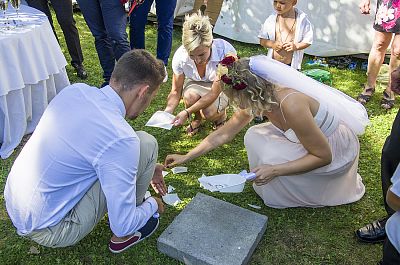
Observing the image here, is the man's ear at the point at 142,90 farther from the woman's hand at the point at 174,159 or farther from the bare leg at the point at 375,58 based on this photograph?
the bare leg at the point at 375,58

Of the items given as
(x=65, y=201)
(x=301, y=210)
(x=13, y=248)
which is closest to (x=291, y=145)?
(x=301, y=210)

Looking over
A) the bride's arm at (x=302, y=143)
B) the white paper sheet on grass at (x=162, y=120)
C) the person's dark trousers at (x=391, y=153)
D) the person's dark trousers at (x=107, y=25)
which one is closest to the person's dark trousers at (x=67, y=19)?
the person's dark trousers at (x=107, y=25)

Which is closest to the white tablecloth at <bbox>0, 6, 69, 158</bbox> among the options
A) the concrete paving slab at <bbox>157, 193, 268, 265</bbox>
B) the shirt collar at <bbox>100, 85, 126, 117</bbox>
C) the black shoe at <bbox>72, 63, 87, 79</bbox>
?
the black shoe at <bbox>72, 63, 87, 79</bbox>

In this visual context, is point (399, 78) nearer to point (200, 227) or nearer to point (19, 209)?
point (200, 227)

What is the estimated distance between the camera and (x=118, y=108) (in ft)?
6.34

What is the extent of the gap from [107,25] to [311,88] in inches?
82.9

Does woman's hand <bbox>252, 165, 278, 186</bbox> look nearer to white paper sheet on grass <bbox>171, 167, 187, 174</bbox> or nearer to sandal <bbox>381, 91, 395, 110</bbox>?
white paper sheet on grass <bbox>171, 167, 187, 174</bbox>

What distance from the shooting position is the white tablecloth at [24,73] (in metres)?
3.09

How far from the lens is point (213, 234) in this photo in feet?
7.88

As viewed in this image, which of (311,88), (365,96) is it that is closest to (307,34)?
(365,96)

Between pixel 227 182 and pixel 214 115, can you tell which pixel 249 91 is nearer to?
pixel 227 182

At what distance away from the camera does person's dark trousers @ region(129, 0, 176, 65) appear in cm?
432

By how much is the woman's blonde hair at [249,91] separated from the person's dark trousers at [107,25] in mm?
1814

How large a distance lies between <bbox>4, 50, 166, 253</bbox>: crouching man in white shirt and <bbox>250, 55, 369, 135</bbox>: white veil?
2.13 feet
